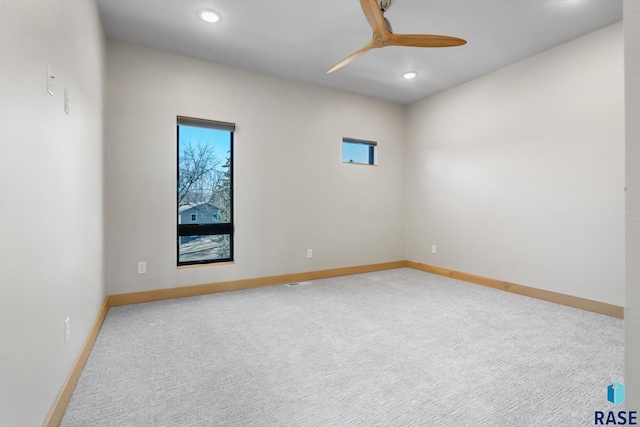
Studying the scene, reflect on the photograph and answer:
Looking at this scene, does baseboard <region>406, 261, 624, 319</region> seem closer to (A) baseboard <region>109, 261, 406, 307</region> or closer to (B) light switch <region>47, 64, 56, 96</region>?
(A) baseboard <region>109, 261, 406, 307</region>

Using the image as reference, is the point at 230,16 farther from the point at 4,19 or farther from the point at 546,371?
the point at 546,371

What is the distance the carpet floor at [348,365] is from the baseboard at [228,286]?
0.15 metres

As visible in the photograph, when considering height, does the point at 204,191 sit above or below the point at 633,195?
above

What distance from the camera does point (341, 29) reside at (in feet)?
9.87

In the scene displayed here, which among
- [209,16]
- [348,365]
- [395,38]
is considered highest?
[209,16]

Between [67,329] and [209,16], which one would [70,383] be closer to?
[67,329]

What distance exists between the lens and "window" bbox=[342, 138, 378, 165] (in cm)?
475

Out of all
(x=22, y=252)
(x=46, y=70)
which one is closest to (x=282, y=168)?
(x=46, y=70)

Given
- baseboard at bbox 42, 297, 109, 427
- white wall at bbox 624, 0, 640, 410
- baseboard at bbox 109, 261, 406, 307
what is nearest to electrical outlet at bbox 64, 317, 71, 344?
baseboard at bbox 42, 297, 109, 427

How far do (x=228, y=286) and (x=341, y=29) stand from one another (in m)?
3.12

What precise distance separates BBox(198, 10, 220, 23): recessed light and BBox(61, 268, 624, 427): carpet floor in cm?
277

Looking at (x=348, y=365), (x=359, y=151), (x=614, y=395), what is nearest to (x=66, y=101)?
(x=348, y=365)

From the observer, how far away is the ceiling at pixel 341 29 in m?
2.64

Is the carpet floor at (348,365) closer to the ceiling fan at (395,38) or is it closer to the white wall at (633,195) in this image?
the white wall at (633,195)
